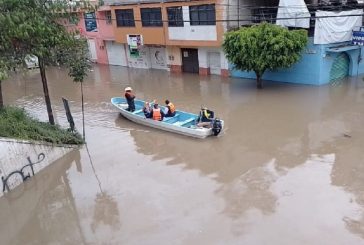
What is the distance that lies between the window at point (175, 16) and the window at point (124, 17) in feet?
13.3

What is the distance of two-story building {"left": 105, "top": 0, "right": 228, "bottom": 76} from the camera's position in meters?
24.2

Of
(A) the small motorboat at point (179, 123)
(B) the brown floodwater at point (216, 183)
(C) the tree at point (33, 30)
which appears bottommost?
(B) the brown floodwater at point (216, 183)

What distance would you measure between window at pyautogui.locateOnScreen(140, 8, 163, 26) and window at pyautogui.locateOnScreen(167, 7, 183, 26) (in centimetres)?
96

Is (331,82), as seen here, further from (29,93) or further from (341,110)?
(29,93)

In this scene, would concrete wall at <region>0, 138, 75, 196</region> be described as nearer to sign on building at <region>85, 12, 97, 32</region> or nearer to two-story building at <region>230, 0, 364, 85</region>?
two-story building at <region>230, 0, 364, 85</region>

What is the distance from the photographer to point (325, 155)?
42.9 ft

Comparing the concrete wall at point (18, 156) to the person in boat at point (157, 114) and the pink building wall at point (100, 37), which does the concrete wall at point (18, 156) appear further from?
the pink building wall at point (100, 37)

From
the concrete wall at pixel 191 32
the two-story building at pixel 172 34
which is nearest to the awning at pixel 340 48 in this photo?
the two-story building at pixel 172 34

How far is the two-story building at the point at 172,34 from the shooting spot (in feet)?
79.3

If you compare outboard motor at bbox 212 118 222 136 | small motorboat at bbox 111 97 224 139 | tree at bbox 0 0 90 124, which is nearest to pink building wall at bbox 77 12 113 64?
small motorboat at bbox 111 97 224 139

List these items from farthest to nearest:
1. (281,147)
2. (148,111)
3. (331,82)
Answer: (331,82) < (148,111) < (281,147)

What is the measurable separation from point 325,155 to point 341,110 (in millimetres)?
5225

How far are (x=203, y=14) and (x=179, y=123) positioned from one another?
10.5 metres

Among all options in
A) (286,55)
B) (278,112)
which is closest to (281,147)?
(278,112)
